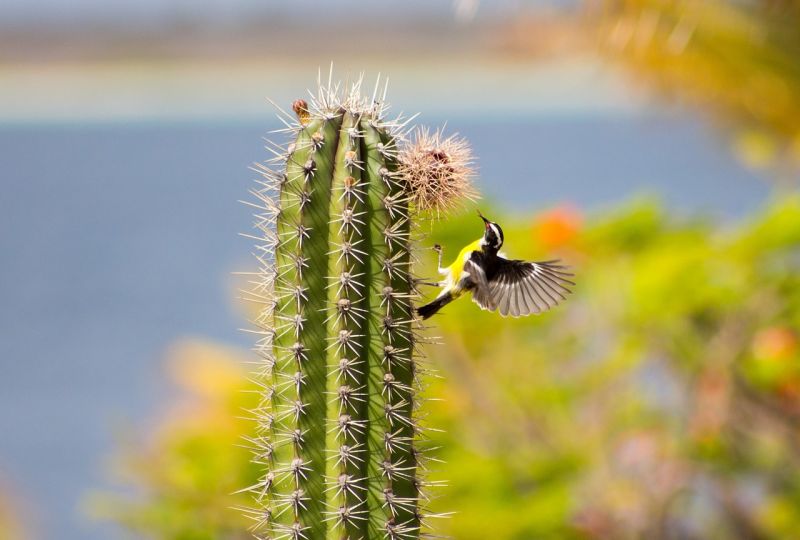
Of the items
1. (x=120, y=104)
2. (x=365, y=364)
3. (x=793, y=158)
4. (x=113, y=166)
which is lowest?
(x=365, y=364)

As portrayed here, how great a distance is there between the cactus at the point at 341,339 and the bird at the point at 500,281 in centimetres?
22

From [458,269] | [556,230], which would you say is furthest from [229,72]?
[458,269]

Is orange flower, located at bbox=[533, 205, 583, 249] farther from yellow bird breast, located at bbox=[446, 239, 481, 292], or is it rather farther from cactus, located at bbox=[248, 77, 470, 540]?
cactus, located at bbox=[248, 77, 470, 540]

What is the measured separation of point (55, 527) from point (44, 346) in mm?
5253

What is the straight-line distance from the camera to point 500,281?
247 centimetres

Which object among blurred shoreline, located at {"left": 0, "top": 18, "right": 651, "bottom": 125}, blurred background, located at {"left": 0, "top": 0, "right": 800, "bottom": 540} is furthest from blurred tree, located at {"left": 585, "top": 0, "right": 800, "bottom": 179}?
blurred shoreline, located at {"left": 0, "top": 18, "right": 651, "bottom": 125}

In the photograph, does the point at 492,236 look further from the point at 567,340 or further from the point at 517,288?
the point at 567,340

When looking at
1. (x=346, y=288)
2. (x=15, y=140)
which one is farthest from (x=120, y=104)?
(x=346, y=288)

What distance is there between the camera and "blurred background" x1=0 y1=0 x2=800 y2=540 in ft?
19.5

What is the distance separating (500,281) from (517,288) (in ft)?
0.13

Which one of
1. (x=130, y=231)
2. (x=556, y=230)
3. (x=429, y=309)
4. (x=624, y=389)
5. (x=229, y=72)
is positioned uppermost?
(x=229, y=72)

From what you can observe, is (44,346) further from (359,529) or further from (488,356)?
(359,529)

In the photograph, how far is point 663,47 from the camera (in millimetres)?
6379

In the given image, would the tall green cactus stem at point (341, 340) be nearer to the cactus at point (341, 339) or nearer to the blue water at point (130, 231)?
the cactus at point (341, 339)
